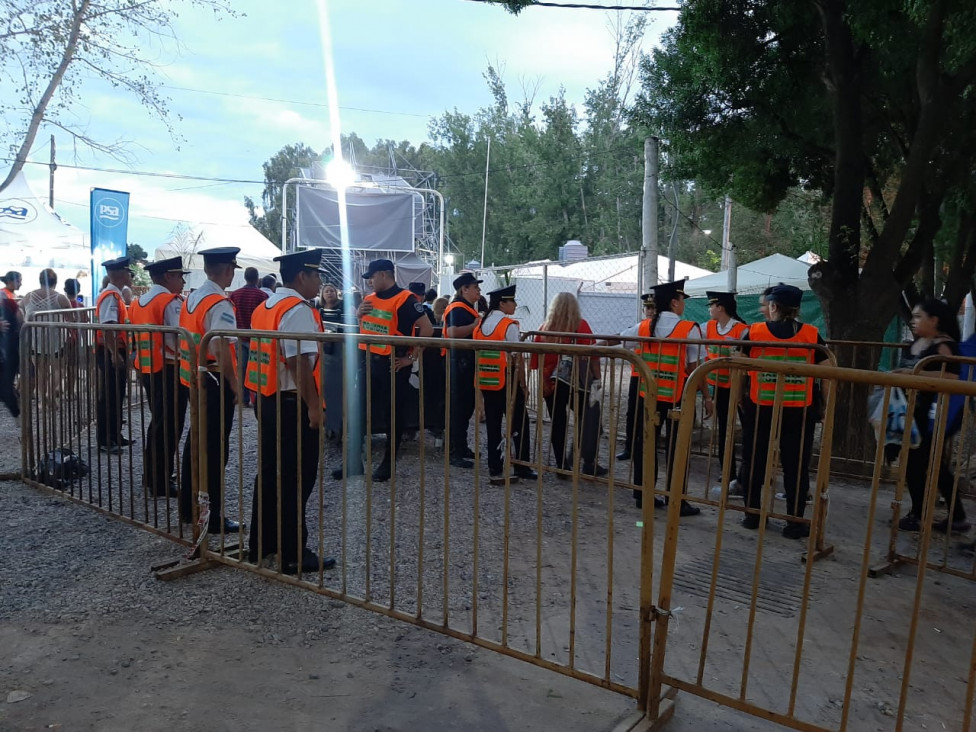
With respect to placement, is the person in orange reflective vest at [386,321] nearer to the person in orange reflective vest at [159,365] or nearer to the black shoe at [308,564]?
the person in orange reflective vest at [159,365]

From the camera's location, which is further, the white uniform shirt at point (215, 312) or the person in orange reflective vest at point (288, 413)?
the white uniform shirt at point (215, 312)

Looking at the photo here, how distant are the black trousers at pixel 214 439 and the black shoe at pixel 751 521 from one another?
3.82 m

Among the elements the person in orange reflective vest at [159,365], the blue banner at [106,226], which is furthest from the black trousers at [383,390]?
the blue banner at [106,226]

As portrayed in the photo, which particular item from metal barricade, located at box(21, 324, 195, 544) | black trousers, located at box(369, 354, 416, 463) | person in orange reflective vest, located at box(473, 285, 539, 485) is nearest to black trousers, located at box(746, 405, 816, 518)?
person in orange reflective vest, located at box(473, 285, 539, 485)

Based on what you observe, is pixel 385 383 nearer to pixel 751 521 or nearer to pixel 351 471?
pixel 351 471

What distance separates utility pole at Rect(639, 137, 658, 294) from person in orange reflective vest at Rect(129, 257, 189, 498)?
22.3ft

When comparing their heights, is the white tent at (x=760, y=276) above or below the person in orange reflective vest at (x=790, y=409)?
above

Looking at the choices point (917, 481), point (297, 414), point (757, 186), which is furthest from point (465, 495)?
point (757, 186)

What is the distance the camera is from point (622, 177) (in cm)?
3600

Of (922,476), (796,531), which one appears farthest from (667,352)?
(922,476)

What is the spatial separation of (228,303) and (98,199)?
8.66 m

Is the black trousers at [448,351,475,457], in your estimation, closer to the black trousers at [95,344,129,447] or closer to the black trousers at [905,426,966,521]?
the black trousers at [95,344,129,447]

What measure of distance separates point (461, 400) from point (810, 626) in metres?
4.09

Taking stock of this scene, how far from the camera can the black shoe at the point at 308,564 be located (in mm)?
4148
